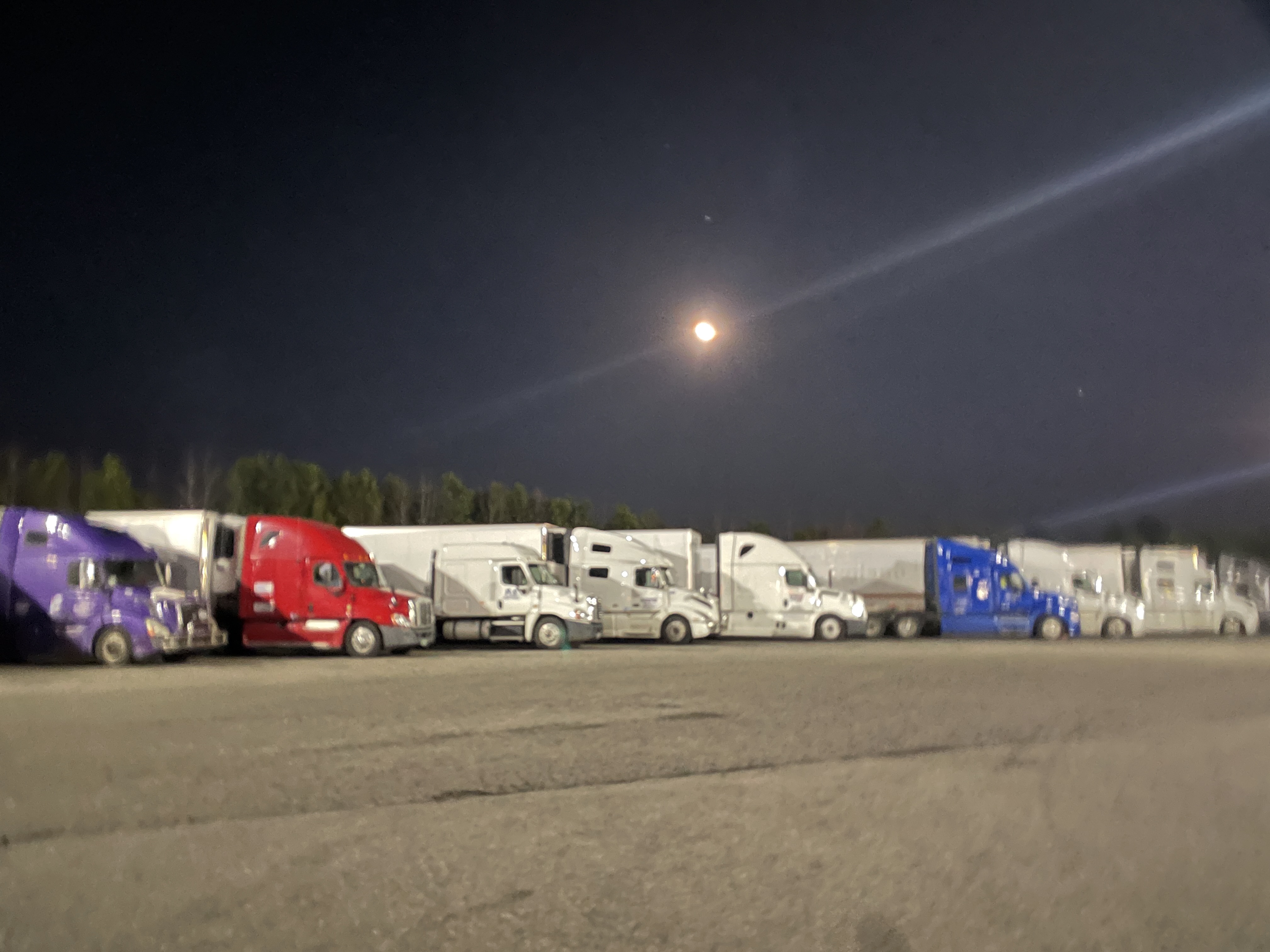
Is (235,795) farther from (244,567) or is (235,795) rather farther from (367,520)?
(367,520)

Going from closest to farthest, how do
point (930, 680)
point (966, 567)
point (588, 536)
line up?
point (930, 680)
point (588, 536)
point (966, 567)

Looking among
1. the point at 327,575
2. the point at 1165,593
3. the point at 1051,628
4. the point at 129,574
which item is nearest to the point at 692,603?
the point at 327,575

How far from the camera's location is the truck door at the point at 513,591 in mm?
27500

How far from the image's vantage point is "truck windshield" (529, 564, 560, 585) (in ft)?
90.6

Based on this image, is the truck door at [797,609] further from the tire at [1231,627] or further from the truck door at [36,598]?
the truck door at [36,598]

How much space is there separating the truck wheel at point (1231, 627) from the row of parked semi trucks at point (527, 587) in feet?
0.32

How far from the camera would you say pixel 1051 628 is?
3322cm

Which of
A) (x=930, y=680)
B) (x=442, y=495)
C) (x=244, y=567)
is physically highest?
(x=442, y=495)

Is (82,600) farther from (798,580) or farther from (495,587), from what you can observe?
(798,580)

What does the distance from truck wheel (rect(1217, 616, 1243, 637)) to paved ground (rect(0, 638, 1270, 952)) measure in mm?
25169

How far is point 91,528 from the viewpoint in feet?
74.0

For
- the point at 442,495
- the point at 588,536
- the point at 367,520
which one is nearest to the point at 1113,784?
the point at 588,536

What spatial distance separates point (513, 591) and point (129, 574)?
9068 millimetres

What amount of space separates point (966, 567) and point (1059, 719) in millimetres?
21969
